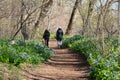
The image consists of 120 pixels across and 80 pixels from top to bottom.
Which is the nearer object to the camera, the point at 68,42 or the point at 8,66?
the point at 8,66

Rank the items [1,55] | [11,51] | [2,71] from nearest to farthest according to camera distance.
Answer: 1. [2,71]
2. [1,55]
3. [11,51]

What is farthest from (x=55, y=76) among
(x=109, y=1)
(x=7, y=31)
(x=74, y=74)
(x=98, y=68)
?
(x=7, y=31)

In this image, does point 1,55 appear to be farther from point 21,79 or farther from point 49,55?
point 49,55

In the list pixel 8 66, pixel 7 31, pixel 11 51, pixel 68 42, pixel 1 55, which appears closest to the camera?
pixel 8 66

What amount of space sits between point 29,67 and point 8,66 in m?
1.82

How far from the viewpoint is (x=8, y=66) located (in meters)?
10.3

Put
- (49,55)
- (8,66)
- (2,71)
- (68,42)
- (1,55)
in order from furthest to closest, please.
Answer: (68,42)
(49,55)
(1,55)
(8,66)
(2,71)

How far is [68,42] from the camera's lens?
24438 mm

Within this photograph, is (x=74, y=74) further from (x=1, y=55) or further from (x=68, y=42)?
(x=68, y=42)

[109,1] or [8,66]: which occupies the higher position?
[109,1]

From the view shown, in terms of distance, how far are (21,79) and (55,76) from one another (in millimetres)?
2188

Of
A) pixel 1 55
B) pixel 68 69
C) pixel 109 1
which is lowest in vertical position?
pixel 68 69

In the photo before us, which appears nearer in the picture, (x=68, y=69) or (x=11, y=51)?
(x=11, y=51)

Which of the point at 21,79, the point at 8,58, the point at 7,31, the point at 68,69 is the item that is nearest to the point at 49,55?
the point at 68,69
